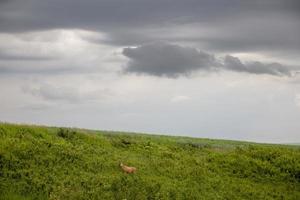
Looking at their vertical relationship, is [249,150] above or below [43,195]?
above

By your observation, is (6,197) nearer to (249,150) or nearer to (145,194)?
(145,194)

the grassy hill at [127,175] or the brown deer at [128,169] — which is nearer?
the grassy hill at [127,175]

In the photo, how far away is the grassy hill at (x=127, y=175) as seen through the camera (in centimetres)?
2497

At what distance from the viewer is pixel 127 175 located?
27422mm

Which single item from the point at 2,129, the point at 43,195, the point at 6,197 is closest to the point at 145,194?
the point at 43,195

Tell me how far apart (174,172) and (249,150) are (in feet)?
28.7

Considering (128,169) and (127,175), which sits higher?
(128,169)

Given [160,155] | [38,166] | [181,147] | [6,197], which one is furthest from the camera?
[181,147]

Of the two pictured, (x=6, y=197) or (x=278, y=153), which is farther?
(x=278, y=153)

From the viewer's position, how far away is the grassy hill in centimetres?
2497

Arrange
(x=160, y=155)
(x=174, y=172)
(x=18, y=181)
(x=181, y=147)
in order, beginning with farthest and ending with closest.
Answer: (x=181, y=147) < (x=160, y=155) < (x=174, y=172) < (x=18, y=181)

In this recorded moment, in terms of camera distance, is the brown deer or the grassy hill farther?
the brown deer

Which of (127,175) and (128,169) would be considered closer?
(127,175)

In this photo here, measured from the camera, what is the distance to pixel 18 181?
83.5 feet
